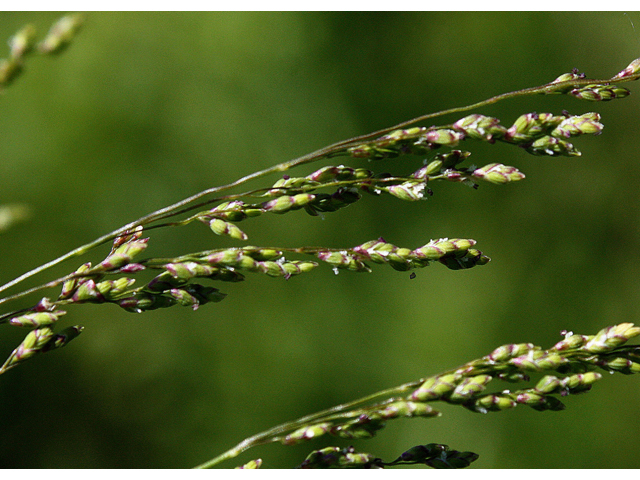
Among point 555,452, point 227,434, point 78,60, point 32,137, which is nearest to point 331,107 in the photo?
point 78,60

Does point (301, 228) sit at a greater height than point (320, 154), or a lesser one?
lesser

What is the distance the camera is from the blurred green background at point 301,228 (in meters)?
2.25

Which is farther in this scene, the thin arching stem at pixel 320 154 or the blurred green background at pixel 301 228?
the blurred green background at pixel 301 228

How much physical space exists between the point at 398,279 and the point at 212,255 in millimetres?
1824

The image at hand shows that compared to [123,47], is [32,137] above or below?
below

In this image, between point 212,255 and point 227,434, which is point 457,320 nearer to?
point 227,434

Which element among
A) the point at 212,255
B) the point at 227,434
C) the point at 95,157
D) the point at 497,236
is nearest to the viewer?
the point at 212,255

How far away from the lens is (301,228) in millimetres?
2465

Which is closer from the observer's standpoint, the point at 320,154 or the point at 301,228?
the point at 320,154

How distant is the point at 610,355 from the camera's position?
764 mm

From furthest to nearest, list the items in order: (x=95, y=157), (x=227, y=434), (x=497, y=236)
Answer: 1. (x=497, y=236)
2. (x=95, y=157)
3. (x=227, y=434)

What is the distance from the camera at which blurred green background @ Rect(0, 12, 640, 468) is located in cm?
225

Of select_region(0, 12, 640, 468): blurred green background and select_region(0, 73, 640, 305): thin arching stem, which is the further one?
select_region(0, 12, 640, 468): blurred green background

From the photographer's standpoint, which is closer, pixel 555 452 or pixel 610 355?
pixel 610 355
